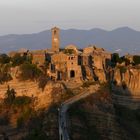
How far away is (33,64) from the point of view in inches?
2655

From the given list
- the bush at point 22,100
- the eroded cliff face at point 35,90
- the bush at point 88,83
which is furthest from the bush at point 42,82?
the bush at point 88,83

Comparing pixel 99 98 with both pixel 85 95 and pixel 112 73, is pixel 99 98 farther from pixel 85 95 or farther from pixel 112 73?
pixel 112 73

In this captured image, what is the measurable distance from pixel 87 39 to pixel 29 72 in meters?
96.4

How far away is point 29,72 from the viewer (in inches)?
2611

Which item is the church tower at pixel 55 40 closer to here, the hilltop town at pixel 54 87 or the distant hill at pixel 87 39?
the hilltop town at pixel 54 87

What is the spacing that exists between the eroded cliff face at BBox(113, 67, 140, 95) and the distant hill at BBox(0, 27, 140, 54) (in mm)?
73104

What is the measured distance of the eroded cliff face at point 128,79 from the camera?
70.6 metres

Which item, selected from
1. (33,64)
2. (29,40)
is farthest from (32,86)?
(29,40)

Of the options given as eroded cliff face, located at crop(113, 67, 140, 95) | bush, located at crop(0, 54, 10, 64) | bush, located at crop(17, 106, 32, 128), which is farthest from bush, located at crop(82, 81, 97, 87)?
bush, located at crop(0, 54, 10, 64)

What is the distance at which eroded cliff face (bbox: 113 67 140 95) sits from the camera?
70562 millimetres

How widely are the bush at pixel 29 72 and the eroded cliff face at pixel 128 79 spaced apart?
717cm

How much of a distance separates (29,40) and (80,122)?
98425mm

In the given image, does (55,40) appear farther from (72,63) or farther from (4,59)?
(72,63)

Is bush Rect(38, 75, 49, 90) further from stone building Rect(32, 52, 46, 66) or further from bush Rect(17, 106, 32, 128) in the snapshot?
stone building Rect(32, 52, 46, 66)
